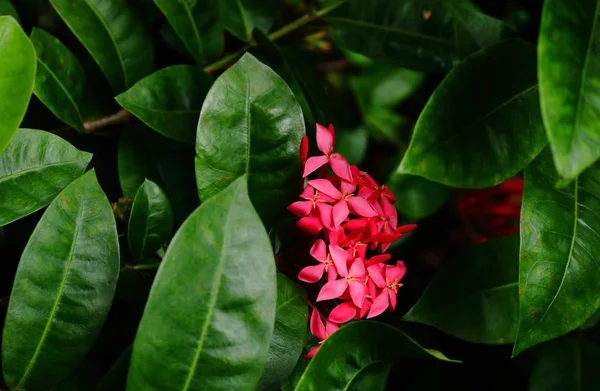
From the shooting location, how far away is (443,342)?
98 centimetres

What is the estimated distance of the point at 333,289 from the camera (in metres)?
0.69

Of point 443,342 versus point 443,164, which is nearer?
point 443,164

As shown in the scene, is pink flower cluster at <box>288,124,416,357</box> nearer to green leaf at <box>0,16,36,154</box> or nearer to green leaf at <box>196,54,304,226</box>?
green leaf at <box>196,54,304,226</box>

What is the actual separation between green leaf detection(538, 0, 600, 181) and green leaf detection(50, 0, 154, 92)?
0.52 meters

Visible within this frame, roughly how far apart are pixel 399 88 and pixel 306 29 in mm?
446

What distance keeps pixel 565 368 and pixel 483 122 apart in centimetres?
42

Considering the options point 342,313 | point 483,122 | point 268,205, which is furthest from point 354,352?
point 483,122

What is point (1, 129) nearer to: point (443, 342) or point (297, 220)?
point (297, 220)

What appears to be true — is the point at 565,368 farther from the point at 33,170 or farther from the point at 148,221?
the point at 33,170

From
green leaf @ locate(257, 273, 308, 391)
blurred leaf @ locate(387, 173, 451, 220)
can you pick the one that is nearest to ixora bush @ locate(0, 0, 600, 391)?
green leaf @ locate(257, 273, 308, 391)

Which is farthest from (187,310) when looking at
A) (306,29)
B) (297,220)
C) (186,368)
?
(306,29)

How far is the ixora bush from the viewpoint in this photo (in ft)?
1.84

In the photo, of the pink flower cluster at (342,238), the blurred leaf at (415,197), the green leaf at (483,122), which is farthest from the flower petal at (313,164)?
the blurred leaf at (415,197)

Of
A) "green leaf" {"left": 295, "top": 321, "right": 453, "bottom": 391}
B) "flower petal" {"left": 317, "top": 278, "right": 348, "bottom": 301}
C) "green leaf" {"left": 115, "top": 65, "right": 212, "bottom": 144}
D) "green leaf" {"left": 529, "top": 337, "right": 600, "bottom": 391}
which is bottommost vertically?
"green leaf" {"left": 529, "top": 337, "right": 600, "bottom": 391}
